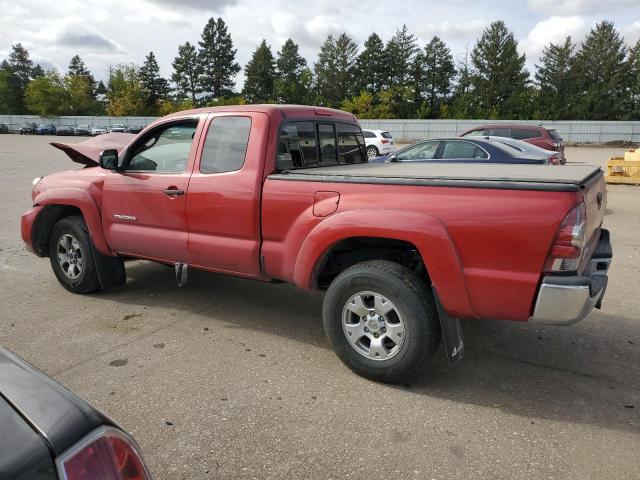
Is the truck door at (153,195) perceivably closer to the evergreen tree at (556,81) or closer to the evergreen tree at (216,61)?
the evergreen tree at (556,81)

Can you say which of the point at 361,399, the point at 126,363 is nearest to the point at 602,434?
the point at 361,399

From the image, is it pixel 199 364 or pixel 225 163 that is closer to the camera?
pixel 199 364

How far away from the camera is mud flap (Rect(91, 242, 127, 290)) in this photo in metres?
5.30

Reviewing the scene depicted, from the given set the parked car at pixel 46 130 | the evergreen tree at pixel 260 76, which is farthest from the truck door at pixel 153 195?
the evergreen tree at pixel 260 76

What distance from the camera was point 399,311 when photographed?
344 centimetres

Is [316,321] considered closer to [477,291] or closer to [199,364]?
[199,364]

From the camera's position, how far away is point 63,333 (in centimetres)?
447

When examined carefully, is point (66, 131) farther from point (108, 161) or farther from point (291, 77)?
point (108, 161)

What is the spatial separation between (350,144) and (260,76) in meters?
80.1

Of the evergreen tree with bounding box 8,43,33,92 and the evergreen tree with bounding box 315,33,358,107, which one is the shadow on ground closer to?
the evergreen tree with bounding box 315,33,358,107

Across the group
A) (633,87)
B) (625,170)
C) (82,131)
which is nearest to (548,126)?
(633,87)

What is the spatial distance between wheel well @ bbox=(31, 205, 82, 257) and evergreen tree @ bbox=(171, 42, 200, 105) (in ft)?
277

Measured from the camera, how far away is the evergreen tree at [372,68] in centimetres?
7456

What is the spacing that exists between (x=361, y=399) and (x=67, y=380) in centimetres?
201
